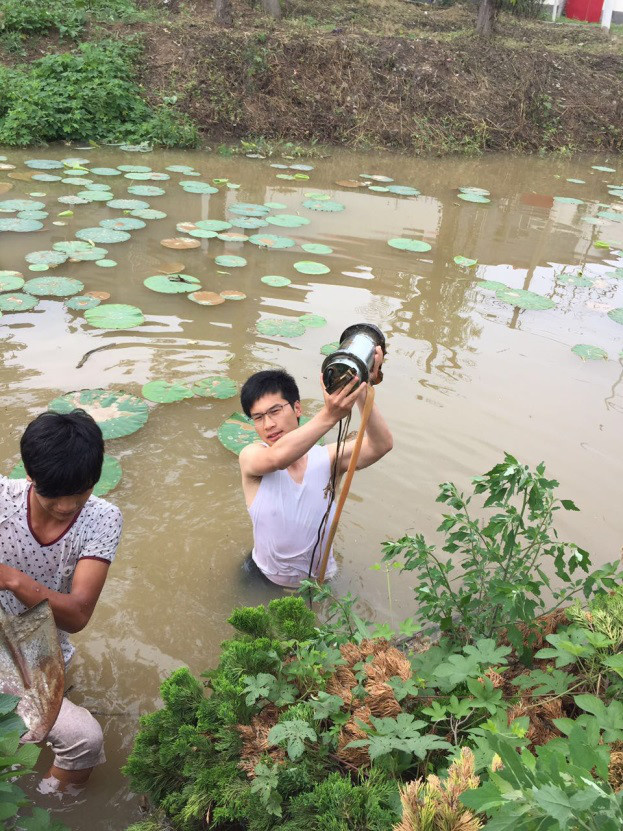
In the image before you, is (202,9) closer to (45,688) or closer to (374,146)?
(374,146)

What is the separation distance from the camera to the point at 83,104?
9016mm

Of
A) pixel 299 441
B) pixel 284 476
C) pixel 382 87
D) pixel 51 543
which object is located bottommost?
pixel 284 476

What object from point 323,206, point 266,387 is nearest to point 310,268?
point 323,206

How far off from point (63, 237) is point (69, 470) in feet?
16.0

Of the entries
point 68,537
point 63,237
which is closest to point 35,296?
point 63,237

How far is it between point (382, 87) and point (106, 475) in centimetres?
939

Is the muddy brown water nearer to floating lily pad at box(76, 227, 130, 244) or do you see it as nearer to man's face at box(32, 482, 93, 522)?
floating lily pad at box(76, 227, 130, 244)

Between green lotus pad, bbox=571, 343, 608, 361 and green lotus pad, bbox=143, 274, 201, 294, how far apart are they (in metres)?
2.85

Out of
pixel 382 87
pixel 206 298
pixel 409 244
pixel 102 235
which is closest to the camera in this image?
pixel 206 298

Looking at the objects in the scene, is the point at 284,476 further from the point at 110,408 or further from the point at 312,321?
the point at 312,321

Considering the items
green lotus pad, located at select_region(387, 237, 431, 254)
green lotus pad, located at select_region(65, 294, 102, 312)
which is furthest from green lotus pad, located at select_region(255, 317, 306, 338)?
green lotus pad, located at select_region(387, 237, 431, 254)

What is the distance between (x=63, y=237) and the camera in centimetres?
613

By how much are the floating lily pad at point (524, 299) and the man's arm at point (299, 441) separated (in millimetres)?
3835

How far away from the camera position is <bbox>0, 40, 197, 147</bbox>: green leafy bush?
8.62 m
